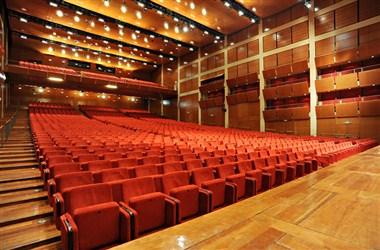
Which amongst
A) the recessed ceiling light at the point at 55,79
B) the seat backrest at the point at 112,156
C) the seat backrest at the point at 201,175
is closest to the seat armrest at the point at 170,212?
the seat backrest at the point at 201,175

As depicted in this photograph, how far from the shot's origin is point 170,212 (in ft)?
3.28

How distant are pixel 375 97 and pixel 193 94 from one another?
5.20m

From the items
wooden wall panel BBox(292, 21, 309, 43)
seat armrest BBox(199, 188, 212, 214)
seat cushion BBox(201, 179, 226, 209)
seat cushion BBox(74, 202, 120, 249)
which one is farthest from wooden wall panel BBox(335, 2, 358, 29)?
seat cushion BBox(74, 202, 120, 249)

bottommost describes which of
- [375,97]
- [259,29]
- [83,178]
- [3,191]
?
[3,191]

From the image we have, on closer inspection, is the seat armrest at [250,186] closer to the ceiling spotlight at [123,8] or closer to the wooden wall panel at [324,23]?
the wooden wall panel at [324,23]

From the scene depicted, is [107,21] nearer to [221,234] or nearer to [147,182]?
[147,182]

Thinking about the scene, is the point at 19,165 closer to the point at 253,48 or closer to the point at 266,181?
the point at 266,181

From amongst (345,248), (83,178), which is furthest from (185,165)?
(345,248)

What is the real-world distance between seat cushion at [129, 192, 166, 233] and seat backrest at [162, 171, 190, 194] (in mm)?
251

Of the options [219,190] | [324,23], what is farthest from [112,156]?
[324,23]

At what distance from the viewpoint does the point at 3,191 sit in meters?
1.38

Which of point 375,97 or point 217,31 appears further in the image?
point 217,31

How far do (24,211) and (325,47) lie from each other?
5686 mm

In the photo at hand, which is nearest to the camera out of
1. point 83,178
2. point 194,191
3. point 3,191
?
point 194,191
